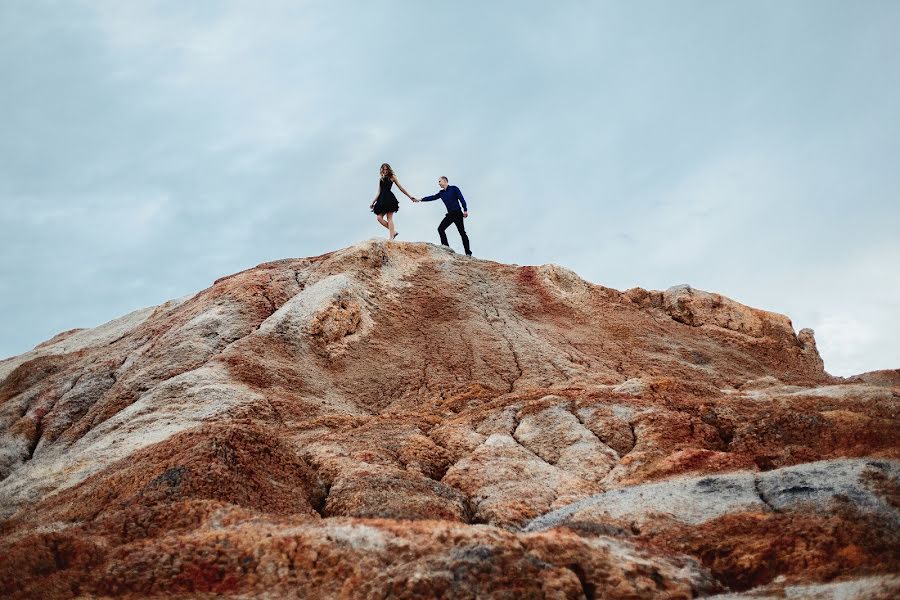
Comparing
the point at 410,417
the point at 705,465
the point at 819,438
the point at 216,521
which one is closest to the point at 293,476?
the point at 216,521

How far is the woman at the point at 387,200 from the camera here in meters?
26.5

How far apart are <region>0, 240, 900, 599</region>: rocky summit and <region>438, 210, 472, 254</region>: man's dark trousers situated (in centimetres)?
136

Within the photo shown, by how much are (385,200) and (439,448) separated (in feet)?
48.4

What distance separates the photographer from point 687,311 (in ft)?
91.6

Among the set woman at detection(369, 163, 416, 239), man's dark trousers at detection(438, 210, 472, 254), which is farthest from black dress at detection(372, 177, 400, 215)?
man's dark trousers at detection(438, 210, 472, 254)

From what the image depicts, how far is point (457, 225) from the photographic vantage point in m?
28.8

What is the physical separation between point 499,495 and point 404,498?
1651mm

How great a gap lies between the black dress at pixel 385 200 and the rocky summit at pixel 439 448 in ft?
5.08

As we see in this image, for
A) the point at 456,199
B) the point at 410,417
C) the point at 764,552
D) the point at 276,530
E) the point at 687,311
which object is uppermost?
the point at 456,199

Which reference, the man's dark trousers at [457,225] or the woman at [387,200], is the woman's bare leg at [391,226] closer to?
the woman at [387,200]

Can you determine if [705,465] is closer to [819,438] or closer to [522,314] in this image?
[819,438]

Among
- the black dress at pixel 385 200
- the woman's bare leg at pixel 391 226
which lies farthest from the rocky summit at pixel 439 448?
the black dress at pixel 385 200

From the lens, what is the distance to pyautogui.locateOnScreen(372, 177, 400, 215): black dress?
87.4 ft

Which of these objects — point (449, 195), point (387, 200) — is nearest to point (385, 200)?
point (387, 200)
